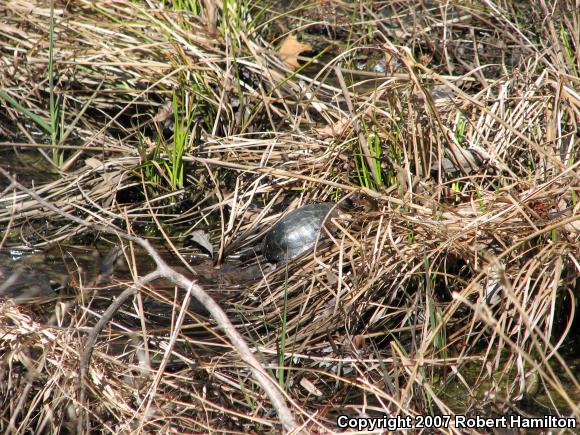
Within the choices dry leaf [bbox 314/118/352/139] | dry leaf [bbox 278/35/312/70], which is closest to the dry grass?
dry leaf [bbox 314/118/352/139]

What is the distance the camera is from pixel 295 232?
2797 millimetres

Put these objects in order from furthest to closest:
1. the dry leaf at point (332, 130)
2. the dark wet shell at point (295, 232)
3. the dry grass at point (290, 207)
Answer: the dry leaf at point (332, 130)
the dark wet shell at point (295, 232)
the dry grass at point (290, 207)

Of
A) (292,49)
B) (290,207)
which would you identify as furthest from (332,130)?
(292,49)

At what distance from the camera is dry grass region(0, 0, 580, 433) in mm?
2006

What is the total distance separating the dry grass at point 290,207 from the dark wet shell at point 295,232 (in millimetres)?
99

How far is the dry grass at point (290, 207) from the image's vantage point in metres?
2.01

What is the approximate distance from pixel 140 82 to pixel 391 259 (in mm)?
1958

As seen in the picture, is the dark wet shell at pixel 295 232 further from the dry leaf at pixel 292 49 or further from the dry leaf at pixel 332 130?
the dry leaf at pixel 292 49

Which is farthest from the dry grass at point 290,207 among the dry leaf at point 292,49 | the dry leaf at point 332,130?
the dry leaf at point 292,49

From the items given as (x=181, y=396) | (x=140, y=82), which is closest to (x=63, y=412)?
(x=181, y=396)

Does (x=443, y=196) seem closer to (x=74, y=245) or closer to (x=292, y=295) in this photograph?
(x=292, y=295)

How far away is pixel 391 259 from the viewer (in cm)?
243

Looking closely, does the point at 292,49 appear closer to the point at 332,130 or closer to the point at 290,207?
the point at 332,130

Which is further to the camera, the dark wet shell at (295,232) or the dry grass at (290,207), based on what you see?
the dark wet shell at (295,232)
